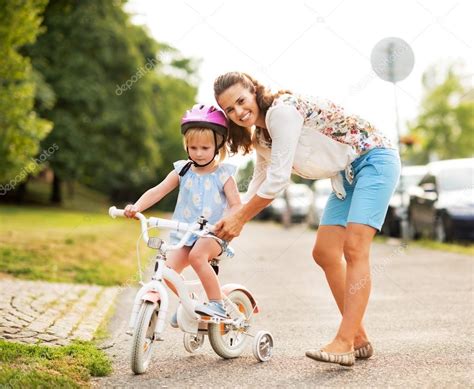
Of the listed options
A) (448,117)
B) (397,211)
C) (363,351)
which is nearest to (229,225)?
(363,351)

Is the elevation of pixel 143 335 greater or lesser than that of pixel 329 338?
greater

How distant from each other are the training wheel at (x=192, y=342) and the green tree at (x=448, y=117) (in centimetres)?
4938

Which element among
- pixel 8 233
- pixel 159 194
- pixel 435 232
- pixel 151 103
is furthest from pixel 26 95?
pixel 151 103

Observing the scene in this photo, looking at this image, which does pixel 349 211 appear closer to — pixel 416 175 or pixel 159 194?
pixel 159 194

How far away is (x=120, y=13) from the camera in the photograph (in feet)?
109

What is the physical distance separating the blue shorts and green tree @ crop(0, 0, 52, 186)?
333 inches

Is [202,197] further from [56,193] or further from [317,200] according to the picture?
[56,193]

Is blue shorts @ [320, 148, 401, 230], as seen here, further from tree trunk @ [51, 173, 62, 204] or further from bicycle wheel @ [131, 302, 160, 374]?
tree trunk @ [51, 173, 62, 204]

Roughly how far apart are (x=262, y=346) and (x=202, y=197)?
980 millimetres

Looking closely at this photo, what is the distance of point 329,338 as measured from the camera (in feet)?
18.4

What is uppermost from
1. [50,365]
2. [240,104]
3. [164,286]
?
[240,104]

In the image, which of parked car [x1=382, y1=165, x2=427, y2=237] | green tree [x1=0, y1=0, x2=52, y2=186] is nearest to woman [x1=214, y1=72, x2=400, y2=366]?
green tree [x1=0, y1=0, x2=52, y2=186]

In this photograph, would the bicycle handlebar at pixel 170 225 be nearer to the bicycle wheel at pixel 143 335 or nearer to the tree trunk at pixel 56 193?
the bicycle wheel at pixel 143 335

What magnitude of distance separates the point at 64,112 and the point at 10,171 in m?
15.9
